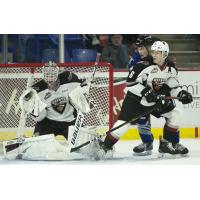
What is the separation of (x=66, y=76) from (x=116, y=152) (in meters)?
0.78

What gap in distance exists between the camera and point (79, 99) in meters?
6.20

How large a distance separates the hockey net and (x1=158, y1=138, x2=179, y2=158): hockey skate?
1.55ft

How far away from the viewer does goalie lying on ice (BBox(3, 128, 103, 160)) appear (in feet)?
20.3

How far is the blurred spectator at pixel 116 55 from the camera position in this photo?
7645 millimetres

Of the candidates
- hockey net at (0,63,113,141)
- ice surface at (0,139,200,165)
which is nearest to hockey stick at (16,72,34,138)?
hockey net at (0,63,113,141)

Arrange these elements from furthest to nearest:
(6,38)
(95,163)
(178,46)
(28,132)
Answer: (178,46) < (6,38) < (28,132) < (95,163)

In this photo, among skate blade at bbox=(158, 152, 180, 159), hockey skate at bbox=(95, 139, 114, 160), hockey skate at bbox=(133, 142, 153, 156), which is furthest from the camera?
hockey skate at bbox=(133, 142, 153, 156)

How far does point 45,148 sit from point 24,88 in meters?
0.61

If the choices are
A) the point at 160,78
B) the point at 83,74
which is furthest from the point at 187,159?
the point at 83,74

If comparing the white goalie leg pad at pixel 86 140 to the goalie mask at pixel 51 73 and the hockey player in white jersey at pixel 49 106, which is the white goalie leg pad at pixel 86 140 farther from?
the goalie mask at pixel 51 73

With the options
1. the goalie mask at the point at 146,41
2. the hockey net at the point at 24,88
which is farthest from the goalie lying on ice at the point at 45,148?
the goalie mask at the point at 146,41

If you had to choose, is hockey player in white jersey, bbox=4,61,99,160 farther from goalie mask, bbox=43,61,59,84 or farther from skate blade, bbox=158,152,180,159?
skate blade, bbox=158,152,180,159

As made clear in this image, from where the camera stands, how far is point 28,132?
256 inches

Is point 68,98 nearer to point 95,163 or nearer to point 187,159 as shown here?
point 95,163
